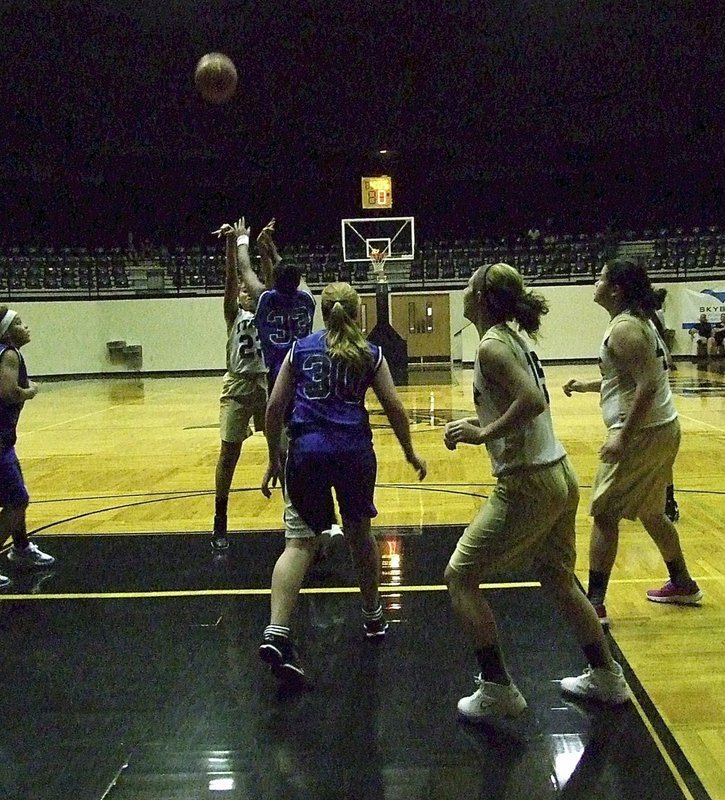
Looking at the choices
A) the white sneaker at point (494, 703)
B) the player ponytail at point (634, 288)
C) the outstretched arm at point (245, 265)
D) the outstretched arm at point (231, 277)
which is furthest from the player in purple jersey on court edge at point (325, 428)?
the outstretched arm at point (231, 277)

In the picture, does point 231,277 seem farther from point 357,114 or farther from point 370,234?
point 370,234

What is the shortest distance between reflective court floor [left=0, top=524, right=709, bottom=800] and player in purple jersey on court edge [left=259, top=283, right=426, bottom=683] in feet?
1.42

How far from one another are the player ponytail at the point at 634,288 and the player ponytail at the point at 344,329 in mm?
1164

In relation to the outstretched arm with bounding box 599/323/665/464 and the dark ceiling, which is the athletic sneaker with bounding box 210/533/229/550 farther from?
the dark ceiling

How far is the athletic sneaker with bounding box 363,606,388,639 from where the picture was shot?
3836 millimetres

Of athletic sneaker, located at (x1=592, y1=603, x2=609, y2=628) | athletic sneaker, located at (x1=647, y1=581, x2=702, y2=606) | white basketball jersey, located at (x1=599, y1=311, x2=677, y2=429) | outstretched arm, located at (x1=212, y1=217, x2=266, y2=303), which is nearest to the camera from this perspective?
white basketball jersey, located at (x1=599, y1=311, x2=677, y2=429)

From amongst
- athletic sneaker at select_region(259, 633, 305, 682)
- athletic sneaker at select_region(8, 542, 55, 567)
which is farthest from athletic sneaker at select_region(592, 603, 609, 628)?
athletic sneaker at select_region(8, 542, 55, 567)

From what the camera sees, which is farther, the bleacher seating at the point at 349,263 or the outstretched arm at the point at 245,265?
the bleacher seating at the point at 349,263

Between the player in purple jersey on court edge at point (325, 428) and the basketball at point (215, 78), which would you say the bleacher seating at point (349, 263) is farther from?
the player in purple jersey on court edge at point (325, 428)

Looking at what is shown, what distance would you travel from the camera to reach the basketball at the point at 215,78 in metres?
9.64

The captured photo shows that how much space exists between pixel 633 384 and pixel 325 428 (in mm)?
1379

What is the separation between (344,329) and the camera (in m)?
3.49

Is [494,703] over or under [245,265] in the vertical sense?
under

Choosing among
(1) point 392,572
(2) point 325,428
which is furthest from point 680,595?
(2) point 325,428
